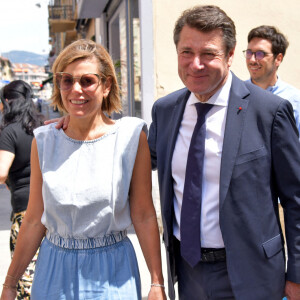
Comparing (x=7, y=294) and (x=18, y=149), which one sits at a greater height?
(x=18, y=149)

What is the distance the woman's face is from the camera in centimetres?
222

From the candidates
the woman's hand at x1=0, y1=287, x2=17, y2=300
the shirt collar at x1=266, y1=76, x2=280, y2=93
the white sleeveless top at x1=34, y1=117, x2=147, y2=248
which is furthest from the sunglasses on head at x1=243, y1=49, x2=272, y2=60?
the woman's hand at x1=0, y1=287, x2=17, y2=300

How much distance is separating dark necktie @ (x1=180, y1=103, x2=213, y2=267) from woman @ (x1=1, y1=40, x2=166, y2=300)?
165 mm

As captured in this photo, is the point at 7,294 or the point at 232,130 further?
the point at 7,294

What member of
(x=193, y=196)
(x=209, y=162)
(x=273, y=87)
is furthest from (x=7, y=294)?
(x=273, y=87)

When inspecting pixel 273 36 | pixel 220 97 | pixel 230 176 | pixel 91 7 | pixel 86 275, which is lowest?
pixel 86 275

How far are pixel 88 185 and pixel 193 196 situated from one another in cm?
48

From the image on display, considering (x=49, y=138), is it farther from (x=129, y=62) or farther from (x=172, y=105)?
(x=129, y=62)

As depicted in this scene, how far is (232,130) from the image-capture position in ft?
6.94

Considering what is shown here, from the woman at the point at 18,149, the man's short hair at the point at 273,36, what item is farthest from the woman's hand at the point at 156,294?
the man's short hair at the point at 273,36

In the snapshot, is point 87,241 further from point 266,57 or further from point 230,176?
point 266,57

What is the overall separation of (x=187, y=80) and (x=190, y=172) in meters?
0.42

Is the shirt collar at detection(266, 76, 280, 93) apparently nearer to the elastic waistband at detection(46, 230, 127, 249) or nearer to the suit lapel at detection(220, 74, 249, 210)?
the suit lapel at detection(220, 74, 249, 210)

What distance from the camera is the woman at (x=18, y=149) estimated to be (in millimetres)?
3340
